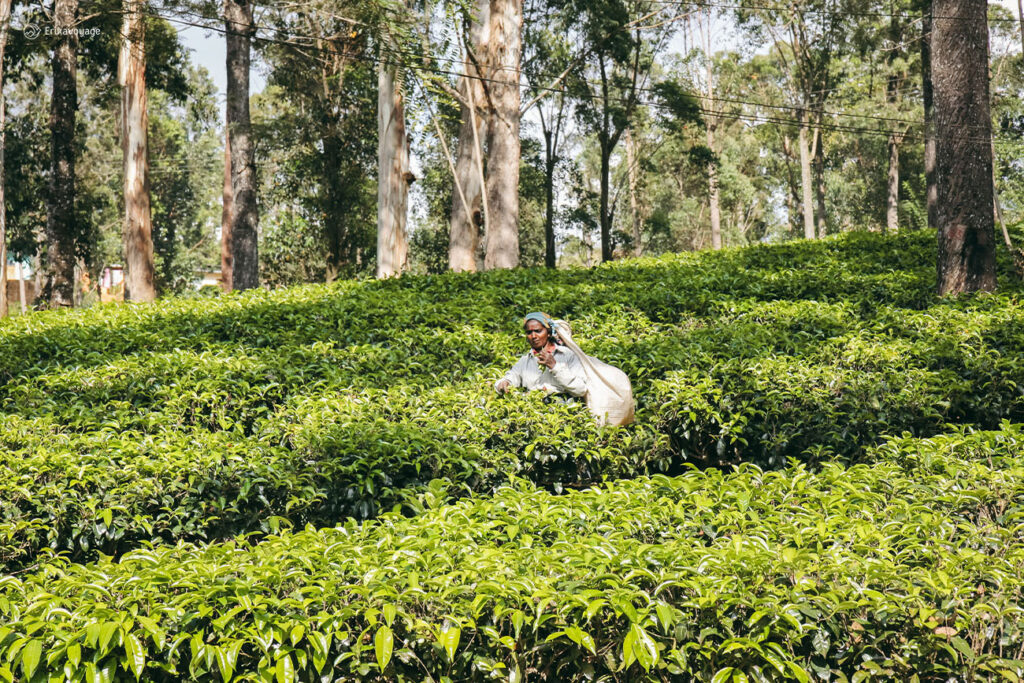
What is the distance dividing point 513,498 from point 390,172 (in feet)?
46.5

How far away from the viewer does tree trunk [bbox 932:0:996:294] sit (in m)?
8.85

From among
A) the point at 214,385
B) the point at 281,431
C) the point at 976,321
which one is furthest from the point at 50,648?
the point at 976,321

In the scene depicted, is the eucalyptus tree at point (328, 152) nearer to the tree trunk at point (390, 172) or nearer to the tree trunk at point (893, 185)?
the tree trunk at point (390, 172)

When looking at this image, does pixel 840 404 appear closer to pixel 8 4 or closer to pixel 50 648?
pixel 50 648

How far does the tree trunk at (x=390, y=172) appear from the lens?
17.1 m

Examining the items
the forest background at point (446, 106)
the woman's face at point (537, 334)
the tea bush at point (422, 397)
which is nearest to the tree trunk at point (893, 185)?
the forest background at point (446, 106)

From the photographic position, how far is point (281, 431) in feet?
16.8

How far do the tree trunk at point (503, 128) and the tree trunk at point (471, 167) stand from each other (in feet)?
0.74

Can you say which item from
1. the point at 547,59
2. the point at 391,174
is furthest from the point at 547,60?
the point at 391,174

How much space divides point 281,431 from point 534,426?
1.48 meters

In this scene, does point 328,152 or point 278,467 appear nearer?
point 278,467

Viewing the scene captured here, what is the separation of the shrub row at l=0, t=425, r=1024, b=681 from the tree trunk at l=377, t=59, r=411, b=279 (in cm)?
1432

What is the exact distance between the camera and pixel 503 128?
553 inches

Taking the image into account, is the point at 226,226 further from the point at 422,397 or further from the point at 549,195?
the point at 422,397
